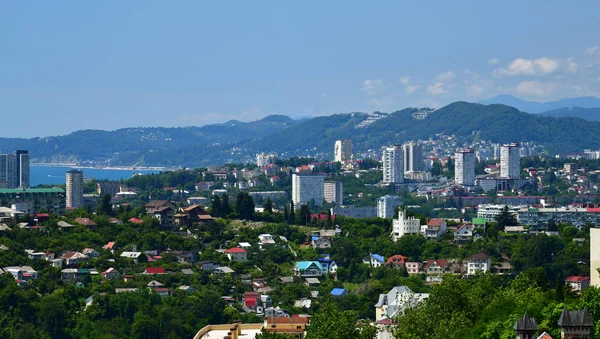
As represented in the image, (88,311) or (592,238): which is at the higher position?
(592,238)

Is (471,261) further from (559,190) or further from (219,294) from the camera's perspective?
(559,190)

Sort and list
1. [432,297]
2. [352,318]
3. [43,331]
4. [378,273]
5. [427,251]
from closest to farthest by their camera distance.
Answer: [352,318], [432,297], [43,331], [378,273], [427,251]

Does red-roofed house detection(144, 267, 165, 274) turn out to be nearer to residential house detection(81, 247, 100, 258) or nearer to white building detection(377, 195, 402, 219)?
residential house detection(81, 247, 100, 258)

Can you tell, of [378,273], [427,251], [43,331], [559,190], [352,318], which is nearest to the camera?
[352,318]

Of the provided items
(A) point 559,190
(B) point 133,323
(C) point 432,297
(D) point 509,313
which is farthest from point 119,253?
(A) point 559,190

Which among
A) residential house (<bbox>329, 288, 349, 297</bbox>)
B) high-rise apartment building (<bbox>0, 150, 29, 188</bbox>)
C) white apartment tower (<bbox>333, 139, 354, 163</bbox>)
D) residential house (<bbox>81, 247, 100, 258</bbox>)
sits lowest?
residential house (<bbox>329, 288, 349, 297</bbox>)

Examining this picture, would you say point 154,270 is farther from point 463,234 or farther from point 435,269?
point 463,234

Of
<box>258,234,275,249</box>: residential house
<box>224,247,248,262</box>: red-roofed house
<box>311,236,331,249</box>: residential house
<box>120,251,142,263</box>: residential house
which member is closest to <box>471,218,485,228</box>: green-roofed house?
<box>311,236,331,249</box>: residential house
